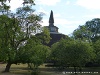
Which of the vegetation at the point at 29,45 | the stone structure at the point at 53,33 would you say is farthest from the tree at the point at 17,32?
the stone structure at the point at 53,33

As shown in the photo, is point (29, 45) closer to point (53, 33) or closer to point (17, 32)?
point (17, 32)

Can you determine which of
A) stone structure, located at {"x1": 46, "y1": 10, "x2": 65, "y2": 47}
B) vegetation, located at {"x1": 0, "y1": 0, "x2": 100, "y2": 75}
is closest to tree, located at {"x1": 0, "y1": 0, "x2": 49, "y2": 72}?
vegetation, located at {"x1": 0, "y1": 0, "x2": 100, "y2": 75}

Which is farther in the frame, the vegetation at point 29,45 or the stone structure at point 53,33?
the stone structure at point 53,33

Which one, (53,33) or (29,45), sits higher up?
(53,33)

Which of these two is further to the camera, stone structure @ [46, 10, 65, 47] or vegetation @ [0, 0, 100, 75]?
stone structure @ [46, 10, 65, 47]

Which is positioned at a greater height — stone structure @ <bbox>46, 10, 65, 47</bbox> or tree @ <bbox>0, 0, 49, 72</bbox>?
stone structure @ <bbox>46, 10, 65, 47</bbox>

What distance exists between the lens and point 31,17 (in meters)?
41.0

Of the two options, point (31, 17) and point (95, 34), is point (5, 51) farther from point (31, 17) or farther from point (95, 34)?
point (95, 34)

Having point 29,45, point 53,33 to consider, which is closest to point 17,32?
point 29,45

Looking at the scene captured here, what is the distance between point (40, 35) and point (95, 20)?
3835 cm

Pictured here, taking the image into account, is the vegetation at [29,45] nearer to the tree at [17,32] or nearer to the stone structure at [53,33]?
the tree at [17,32]

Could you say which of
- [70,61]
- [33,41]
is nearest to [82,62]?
[70,61]

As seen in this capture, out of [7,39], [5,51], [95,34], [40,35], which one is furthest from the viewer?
[95,34]

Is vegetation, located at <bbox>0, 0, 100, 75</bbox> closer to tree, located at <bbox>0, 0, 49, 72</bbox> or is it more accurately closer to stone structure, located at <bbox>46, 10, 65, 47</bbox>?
tree, located at <bbox>0, 0, 49, 72</bbox>
